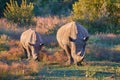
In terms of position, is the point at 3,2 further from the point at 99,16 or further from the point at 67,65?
the point at 67,65

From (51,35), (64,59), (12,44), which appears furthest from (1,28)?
(64,59)

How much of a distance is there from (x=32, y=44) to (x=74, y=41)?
2.86m

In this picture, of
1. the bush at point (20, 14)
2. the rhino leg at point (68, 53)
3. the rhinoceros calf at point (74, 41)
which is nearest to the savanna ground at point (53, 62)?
the rhino leg at point (68, 53)

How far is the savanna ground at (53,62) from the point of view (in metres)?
16.5

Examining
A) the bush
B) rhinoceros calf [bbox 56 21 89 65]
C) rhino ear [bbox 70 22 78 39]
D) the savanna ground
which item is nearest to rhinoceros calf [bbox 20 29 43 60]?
the savanna ground

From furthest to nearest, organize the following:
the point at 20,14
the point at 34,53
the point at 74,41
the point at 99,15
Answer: the point at 20,14
the point at 99,15
the point at 34,53
the point at 74,41

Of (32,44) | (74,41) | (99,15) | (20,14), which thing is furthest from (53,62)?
(20,14)

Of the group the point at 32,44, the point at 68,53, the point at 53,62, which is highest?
the point at 32,44

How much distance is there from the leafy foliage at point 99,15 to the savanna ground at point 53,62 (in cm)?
249

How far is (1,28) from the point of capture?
3038 centimetres

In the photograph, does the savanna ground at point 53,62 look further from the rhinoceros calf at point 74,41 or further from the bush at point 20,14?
the bush at point 20,14

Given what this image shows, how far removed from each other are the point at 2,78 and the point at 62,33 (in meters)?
5.26

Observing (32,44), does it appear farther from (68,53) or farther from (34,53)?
(68,53)

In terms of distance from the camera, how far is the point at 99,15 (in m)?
33.3
